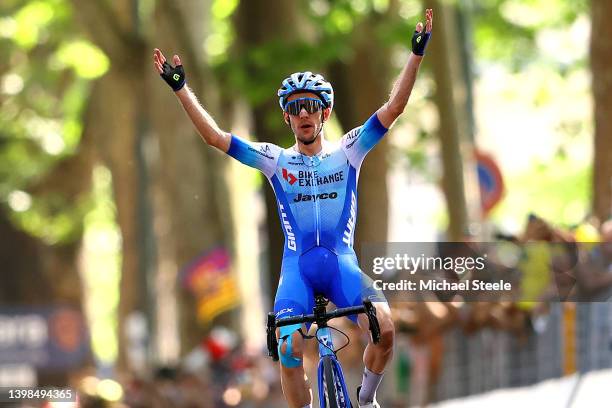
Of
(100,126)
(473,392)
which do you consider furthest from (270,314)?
(100,126)

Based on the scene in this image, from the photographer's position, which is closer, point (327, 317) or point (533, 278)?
point (327, 317)

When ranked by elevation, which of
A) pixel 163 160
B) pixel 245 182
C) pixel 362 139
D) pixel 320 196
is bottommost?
pixel 320 196

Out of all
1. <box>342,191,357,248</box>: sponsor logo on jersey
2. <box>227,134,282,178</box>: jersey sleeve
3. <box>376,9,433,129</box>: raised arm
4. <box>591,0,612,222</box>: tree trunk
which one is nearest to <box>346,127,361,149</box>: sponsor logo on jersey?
<box>376,9,433,129</box>: raised arm

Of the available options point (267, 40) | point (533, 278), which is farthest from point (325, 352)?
point (267, 40)

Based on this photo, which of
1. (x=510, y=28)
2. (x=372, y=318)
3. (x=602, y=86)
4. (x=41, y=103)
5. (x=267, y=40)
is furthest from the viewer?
(x=41, y=103)

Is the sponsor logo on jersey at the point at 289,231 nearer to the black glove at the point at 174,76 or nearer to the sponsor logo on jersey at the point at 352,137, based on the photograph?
the sponsor logo on jersey at the point at 352,137

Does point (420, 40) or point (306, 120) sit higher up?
point (420, 40)

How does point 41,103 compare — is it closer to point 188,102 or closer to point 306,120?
point 188,102

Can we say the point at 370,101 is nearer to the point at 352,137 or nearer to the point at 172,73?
the point at 352,137

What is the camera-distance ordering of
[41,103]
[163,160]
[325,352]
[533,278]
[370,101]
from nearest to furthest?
[325,352] < [533,278] < [370,101] < [163,160] < [41,103]

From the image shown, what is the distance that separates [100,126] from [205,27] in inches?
271

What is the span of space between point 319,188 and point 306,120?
44 centimetres

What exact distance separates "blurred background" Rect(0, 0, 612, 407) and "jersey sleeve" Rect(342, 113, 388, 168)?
2.75m

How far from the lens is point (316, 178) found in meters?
10.6
